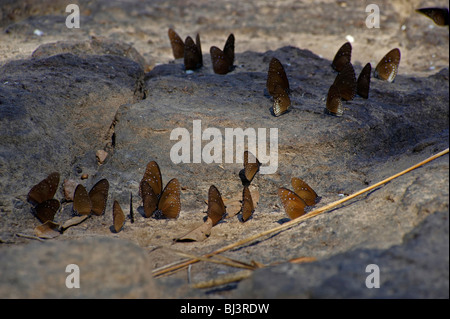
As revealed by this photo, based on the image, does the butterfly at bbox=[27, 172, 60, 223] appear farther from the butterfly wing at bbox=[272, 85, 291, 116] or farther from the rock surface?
the butterfly wing at bbox=[272, 85, 291, 116]

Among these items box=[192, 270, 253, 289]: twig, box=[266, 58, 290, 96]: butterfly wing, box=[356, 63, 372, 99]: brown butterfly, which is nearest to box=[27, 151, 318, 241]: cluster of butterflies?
box=[192, 270, 253, 289]: twig

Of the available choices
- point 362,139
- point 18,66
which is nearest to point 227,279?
point 362,139

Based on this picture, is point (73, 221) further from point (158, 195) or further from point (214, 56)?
point (214, 56)

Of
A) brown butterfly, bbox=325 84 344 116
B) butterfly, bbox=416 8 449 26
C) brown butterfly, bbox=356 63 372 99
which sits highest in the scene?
butterfly, bbox=416 8 449 26

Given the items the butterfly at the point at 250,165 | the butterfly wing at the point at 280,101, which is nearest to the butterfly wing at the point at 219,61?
the butterfly wing at the point at 280,101

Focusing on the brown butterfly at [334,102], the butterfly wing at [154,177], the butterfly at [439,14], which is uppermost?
the butterfly at [439,14]

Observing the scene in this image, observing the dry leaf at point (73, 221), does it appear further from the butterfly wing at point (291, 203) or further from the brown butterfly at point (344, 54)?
the brown butterfly at point (344, 54)

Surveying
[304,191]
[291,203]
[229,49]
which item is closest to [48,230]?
[291,203]

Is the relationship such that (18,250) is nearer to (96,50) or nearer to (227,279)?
(227,279)
